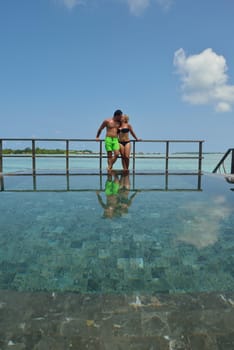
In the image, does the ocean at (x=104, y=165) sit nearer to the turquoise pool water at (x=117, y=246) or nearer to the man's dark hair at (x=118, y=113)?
the man's dark hair at (x=118, y=113)

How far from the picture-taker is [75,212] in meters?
2.74

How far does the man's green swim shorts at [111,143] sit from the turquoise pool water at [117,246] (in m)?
3.03

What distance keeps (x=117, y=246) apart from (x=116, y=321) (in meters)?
0.78

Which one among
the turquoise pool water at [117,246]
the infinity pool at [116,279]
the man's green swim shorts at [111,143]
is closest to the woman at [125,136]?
the man's green swim shorts at [111,143]

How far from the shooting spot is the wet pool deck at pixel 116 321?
0.91 metres

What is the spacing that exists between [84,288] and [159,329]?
45 cm

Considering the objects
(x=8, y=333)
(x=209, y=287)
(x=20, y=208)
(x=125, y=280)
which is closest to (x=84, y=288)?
(x=125, y=280)

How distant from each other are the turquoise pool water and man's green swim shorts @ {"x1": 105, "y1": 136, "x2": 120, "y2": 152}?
119 inches

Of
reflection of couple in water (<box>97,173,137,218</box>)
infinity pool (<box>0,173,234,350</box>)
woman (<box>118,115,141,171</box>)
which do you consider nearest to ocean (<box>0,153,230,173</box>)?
woman (<box>118,115,141,171</box>)

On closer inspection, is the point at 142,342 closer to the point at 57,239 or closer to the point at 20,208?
the point at 57,239

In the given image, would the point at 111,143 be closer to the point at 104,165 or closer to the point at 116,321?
the point at 116,321

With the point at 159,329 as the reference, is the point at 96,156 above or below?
above

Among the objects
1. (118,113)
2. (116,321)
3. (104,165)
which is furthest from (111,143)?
(104,165)

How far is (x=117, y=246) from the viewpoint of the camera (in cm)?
179
